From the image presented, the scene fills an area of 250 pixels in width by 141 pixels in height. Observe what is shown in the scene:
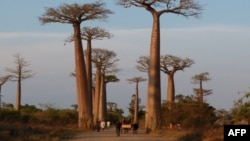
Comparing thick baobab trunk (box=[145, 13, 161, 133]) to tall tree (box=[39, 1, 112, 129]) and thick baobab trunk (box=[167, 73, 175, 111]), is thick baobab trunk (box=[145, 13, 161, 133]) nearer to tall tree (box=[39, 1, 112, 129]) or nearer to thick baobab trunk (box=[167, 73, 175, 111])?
tall tree (box=[39, 1, 112, 129])

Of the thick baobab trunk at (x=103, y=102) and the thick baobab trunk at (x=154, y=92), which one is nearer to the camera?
the thick baobab trunk at (x=154, y=92)

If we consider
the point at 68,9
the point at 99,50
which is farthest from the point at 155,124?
the point at 99,50

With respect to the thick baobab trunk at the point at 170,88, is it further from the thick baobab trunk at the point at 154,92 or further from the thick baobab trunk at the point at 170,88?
the thick baobab trunk at the point at 154,92

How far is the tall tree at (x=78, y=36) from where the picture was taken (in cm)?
3488

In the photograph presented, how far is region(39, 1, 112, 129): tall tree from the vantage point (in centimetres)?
3488

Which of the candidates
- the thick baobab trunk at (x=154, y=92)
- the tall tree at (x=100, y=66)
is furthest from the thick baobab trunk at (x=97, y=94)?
the thick baobab trunk at (x=154, y=92)

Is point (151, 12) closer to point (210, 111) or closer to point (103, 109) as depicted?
point (210, 111)

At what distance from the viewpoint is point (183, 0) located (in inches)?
1174

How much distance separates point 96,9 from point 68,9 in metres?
1.83
